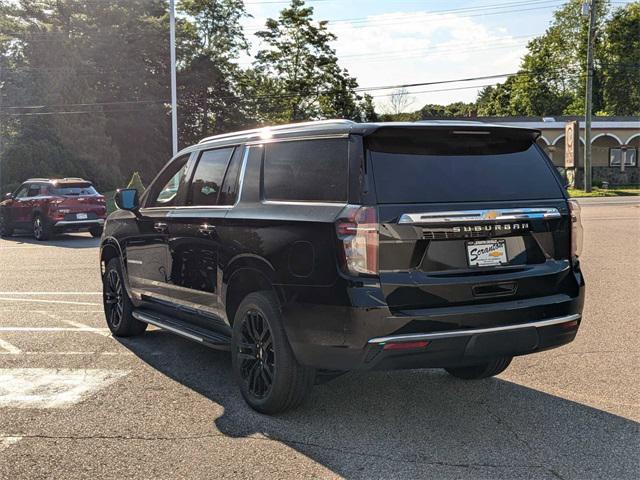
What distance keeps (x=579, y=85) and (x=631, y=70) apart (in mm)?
7905

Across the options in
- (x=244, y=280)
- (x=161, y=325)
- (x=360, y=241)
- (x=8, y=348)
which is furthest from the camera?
(x=8, y=348)

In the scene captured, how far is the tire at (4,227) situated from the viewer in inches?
786

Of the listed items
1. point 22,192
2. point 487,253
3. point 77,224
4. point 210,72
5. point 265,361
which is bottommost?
point 265,361

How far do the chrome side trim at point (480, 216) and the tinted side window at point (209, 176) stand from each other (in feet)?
6.25

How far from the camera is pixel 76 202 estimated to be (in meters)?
18.2

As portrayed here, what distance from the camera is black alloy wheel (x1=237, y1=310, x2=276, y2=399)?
439cm

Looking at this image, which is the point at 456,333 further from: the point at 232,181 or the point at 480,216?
the point at 232,181

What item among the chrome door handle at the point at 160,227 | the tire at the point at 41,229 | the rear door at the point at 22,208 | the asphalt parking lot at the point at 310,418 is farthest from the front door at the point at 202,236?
the rear door at the point at 22,208

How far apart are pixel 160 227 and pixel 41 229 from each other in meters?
14.0

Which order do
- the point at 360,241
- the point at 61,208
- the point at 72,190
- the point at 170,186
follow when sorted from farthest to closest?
the point at 72,190
the point at 61,208
the point at 170,186
the point at 360,241

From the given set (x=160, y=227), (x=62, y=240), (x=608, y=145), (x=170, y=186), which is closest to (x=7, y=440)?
(x=160, y=227)

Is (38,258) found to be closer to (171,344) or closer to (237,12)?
(171,344)

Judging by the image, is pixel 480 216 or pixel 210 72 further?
pixel 210 72

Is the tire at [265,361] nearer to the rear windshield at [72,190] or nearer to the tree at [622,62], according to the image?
the rear windshield at [72,190]
